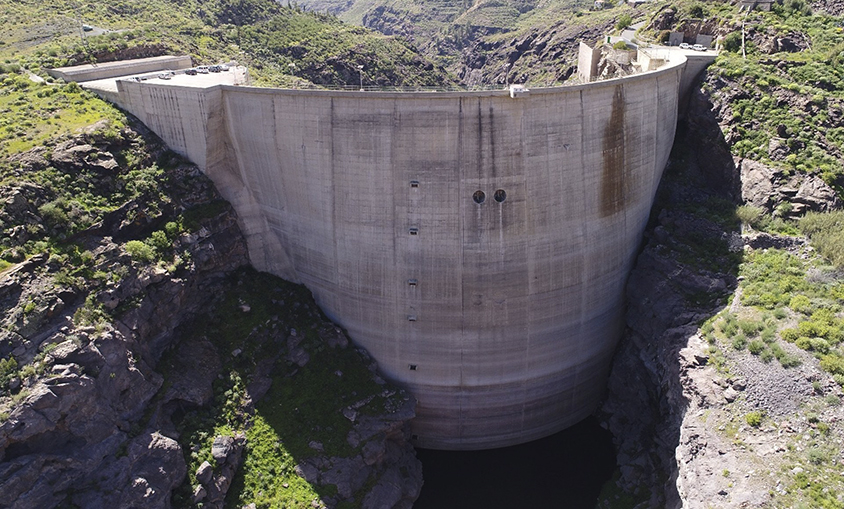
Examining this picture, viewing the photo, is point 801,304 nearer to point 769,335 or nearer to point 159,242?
point 769,335

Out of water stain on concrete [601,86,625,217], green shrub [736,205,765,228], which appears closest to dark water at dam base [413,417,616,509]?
water stain on concrete [601,86,625,217]

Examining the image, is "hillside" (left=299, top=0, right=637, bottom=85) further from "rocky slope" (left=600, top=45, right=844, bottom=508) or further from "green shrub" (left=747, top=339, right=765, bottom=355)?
"green shrub" (left=747, top=339, right=765, bottom=355)

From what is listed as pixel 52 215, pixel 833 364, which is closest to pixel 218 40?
pixel 52 215

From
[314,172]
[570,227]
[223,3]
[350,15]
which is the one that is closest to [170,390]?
[314,172]

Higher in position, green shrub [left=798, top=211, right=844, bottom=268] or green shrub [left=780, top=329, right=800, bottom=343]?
green shrub [left=798, top=211, right=844, bottom=268]

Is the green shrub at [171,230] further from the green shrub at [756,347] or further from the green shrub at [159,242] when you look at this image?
the green shrub at [756,347]

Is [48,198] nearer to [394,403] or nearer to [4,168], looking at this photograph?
[4,168]
